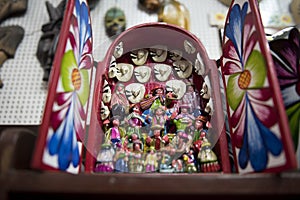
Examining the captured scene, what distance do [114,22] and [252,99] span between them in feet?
2.48

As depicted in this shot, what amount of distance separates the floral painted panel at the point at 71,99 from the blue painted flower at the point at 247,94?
34 cm

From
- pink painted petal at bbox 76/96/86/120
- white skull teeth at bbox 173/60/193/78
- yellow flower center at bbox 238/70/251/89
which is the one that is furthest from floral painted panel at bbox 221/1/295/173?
pink painted petal at bbox 76/96/86/120

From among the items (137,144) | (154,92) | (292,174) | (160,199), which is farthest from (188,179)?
(154,92)

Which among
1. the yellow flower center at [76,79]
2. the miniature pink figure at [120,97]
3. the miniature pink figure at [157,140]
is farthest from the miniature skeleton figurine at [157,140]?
the yellow flower center at [76,79]

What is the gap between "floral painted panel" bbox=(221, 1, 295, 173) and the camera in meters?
0.54

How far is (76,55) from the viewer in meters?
0.71

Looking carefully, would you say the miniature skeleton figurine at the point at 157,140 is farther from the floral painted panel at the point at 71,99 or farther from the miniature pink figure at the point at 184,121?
the floral painted panel at the point at 71,99

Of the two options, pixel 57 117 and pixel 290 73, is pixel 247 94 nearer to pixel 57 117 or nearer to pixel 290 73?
pixel 290 73

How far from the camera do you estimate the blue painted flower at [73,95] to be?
1.91 feet

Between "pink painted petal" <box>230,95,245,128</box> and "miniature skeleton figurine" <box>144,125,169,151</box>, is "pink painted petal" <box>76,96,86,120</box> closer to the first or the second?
"miniature skeleton figurine" <box>144,125,169,151</box>

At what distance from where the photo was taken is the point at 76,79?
69 centimetres

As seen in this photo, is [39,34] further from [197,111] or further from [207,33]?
[197,111]

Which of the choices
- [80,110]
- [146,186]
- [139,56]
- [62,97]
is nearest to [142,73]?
[139,56]

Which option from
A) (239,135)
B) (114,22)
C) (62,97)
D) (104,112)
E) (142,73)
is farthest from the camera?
(114,22)
